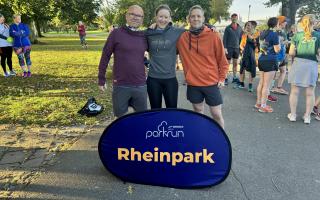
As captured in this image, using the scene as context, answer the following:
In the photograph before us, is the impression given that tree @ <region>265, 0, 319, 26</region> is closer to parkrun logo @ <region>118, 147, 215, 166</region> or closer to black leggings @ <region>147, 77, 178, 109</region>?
black leggings @ <region>147, 77, 178, 109</region>

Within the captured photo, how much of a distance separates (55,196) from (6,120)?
3.24 m

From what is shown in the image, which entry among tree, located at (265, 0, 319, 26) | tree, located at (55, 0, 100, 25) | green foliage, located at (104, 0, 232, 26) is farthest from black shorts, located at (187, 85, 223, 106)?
green foliage, located at (104, 0, 232, 26)

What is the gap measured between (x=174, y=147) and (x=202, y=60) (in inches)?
47.5

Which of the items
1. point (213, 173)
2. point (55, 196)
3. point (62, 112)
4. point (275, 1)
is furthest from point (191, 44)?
point (275, 1)

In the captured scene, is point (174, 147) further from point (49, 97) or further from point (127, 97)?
point (49, 97)

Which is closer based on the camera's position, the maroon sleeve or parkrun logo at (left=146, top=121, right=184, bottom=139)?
parkrun logo at (left=146, top=121, right=184, bottom=139)

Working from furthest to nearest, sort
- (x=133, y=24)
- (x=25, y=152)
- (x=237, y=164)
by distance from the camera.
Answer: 1. (x=25, y=152)
2. (x=237, y=164)
3. (x=133, y=24)

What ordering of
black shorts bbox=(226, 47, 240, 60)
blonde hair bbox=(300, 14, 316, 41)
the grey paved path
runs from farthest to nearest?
1. black shorts bbox=(226, 47, 240, 60)
2. blonde hair bbox=(300, 14, 316, 41)
3. the grey paved path

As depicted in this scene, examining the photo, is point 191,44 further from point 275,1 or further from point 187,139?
point 275,1

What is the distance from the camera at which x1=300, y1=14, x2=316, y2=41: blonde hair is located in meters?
5.96

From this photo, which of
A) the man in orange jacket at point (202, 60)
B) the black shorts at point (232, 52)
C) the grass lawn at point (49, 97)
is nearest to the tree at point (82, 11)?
the grass lawn at point (49, 97)

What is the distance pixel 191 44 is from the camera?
14.0 feet

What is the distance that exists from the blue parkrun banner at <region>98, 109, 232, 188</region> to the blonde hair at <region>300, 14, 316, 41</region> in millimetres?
3351

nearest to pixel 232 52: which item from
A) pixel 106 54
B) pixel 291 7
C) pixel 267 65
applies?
pixel 267 65
